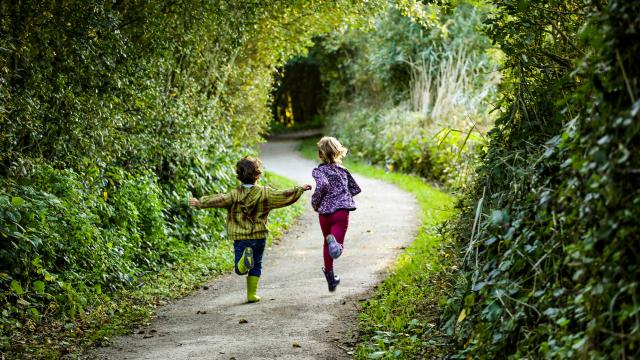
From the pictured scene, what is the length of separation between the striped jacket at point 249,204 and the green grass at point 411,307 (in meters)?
1.40

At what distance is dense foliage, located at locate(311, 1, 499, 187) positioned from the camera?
18.7 m

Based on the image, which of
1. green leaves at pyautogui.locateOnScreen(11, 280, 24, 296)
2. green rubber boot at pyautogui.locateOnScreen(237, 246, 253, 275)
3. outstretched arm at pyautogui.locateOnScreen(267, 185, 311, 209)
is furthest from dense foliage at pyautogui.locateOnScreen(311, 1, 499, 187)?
green leaves at pyautogui.locateOnScreen(11, 280, 24, 296)

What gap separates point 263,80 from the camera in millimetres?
15078

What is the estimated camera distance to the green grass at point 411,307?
5789 millimetres

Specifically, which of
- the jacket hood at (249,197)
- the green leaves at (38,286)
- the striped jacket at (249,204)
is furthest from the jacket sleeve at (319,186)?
the green leaves at (38,286)

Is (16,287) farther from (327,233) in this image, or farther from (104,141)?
(327,233)

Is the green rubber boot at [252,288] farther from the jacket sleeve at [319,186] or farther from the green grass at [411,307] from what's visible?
the green grass at [411,307]

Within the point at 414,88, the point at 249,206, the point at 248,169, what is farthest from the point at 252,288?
the point at 414,88

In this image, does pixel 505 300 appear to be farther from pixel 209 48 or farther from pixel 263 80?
pixel 263 80

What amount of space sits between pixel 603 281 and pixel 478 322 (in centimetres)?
158

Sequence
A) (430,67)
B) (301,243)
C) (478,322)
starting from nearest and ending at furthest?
(478,322) < (301,243) < (430,67)

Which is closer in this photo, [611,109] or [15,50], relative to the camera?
[611,109]

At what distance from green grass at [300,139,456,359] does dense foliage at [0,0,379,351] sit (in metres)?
2.83

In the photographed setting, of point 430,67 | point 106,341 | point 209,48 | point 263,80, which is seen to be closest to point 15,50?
point 106,341
